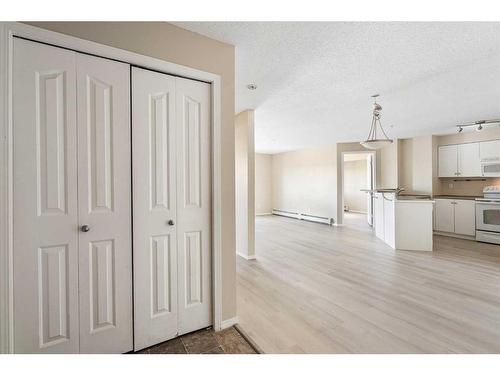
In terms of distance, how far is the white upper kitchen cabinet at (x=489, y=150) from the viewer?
190 inches

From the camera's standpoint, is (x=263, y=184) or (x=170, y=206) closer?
(x=170, y=206)

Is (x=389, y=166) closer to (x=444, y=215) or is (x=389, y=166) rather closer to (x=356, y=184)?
(x=444, y=215)

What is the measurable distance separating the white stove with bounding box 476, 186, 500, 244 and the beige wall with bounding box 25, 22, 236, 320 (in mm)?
5531

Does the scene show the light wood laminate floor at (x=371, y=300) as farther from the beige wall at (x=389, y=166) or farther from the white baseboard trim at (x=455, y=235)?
the beige wall at (x=389, y=166)

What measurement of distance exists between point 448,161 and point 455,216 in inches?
52.5

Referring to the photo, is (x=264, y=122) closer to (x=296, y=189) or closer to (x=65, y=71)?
(x=65, y=71)

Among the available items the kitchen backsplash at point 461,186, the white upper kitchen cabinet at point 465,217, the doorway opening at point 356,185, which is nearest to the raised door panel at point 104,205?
the white upper kitchen cabinet at point 465,217

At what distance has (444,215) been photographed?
17.6ft

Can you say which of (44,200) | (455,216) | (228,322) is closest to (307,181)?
(455,216)

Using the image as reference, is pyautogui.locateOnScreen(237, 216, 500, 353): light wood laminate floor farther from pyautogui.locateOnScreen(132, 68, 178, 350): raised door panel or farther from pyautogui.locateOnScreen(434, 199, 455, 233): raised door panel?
pyautogui.locateOnScreen(434, 199, 455, 233): raised door panel

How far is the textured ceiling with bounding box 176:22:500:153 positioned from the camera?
182cm

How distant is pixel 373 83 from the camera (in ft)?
9.04

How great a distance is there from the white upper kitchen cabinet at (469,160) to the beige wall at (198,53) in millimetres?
5998

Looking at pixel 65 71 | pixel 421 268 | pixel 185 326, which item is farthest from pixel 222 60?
pixel 421 268
